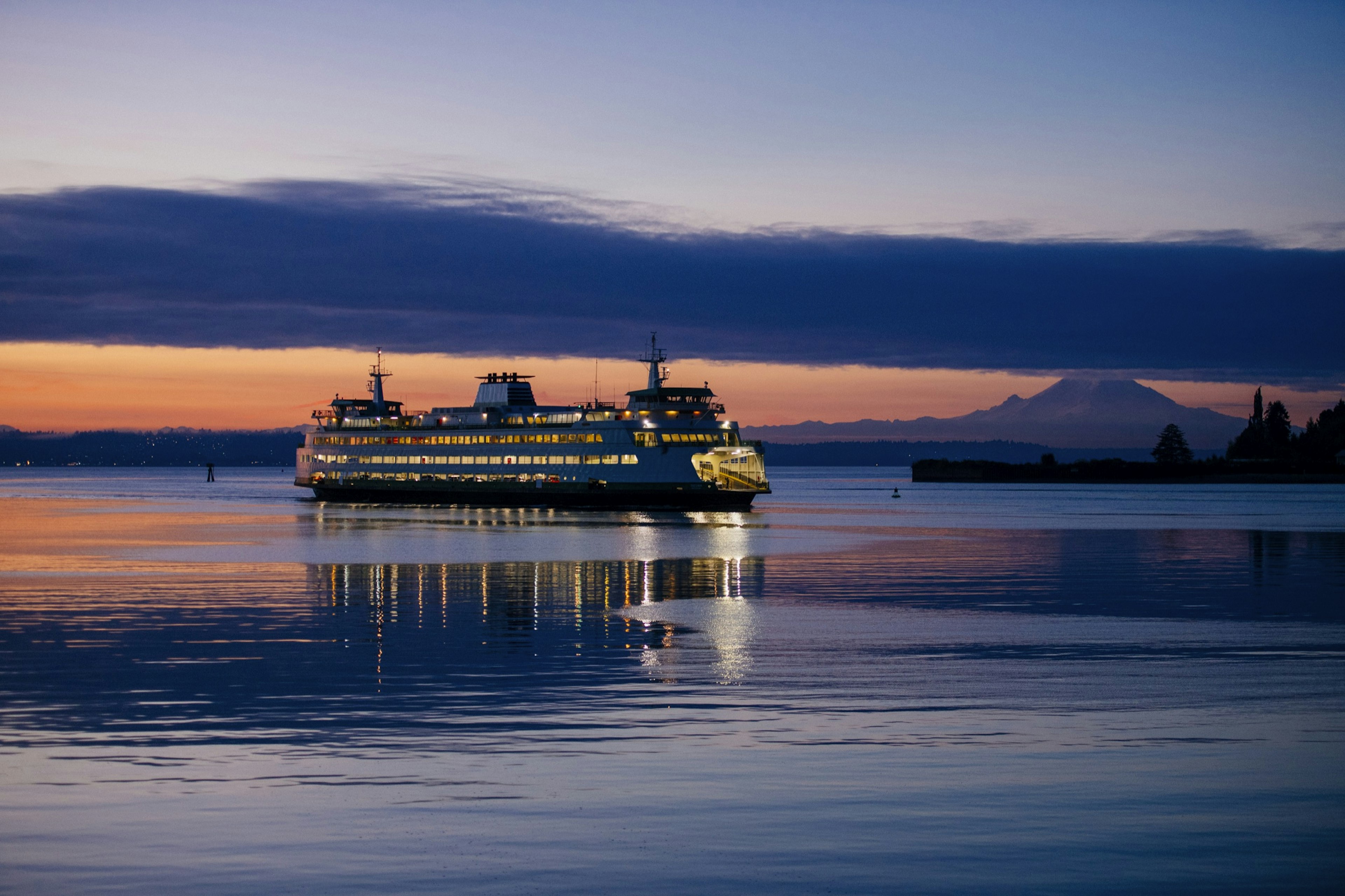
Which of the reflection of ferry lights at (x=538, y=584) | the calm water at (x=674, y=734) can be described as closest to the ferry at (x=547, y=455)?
the reflection of ferry lights at (x=538, y=584)

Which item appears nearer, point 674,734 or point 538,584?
point 674,734

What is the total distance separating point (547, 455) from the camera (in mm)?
121438

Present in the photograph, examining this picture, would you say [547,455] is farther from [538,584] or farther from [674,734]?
[674,734]

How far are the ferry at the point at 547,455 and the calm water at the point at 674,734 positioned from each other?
70.0 m

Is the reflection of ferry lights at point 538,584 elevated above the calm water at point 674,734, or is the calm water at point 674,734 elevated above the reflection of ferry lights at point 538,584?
the calm water at point 674,734

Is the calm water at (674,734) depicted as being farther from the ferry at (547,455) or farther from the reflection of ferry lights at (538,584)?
the ferry at (547,455)

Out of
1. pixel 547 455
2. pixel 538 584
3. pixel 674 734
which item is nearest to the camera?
pixel 674 734

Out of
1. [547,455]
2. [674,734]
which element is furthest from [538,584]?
[547,455]

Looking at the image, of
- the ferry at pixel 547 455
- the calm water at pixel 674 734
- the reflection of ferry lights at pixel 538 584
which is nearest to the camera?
the calm water at pixel 674 734

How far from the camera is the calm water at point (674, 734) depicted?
38.1ft

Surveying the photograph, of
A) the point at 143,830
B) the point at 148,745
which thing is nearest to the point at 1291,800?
the point at 143,830

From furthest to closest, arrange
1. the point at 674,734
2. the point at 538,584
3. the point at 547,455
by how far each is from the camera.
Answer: the point at 547,455, the point at 538,584, the point at 674,734

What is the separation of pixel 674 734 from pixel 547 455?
105061mm

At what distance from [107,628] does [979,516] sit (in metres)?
78.2
